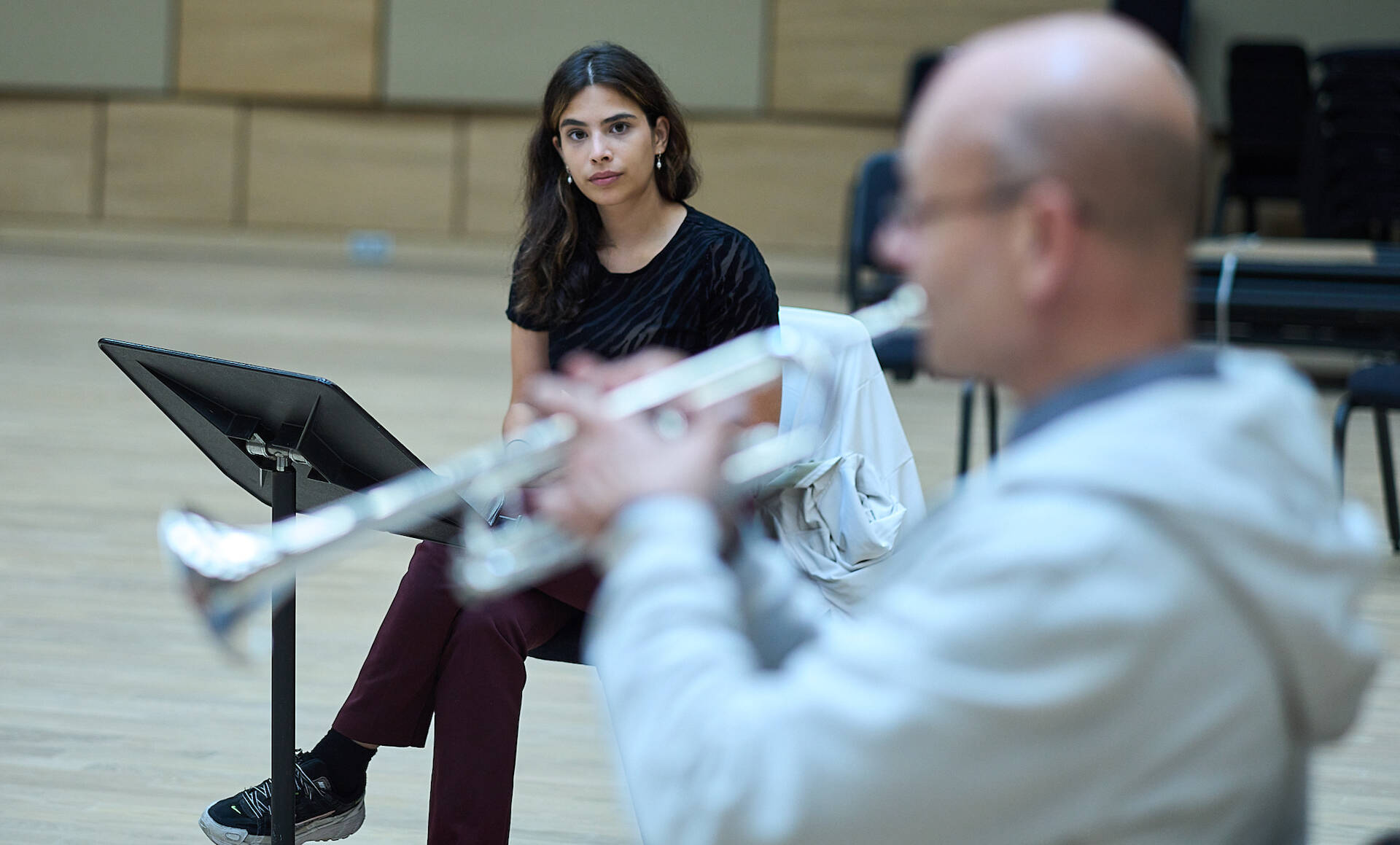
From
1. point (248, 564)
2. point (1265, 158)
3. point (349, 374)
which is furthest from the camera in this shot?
point (1265, 158)

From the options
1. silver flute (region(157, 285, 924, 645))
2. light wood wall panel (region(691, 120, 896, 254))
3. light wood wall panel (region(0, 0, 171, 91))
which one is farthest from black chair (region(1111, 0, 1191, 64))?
silver flute (region(157, 285, 924, 645))

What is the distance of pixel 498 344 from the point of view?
6492 mm

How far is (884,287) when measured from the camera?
16.5ft

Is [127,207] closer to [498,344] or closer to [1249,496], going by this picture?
[498,344]

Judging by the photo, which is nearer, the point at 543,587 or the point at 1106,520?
the point at 1106,520

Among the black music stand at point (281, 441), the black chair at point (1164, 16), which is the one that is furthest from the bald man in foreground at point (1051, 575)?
the black chair at point (1164, 16)

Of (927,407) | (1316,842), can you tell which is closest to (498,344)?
(927,407)

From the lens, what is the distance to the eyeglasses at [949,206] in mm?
754

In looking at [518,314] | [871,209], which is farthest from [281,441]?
[871,209]

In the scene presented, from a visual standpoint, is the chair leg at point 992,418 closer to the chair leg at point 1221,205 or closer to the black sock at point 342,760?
the black sock at point 342,760

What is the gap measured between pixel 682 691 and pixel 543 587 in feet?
3.38

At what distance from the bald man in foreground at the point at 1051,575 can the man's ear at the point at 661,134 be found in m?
1.36

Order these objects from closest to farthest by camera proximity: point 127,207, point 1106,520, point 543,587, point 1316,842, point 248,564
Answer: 1. point 1106,520
2. point 248,564
3. point 543,587
4. point 1316,842
5. point 127,207

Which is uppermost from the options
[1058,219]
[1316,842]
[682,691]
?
[1058,219]
